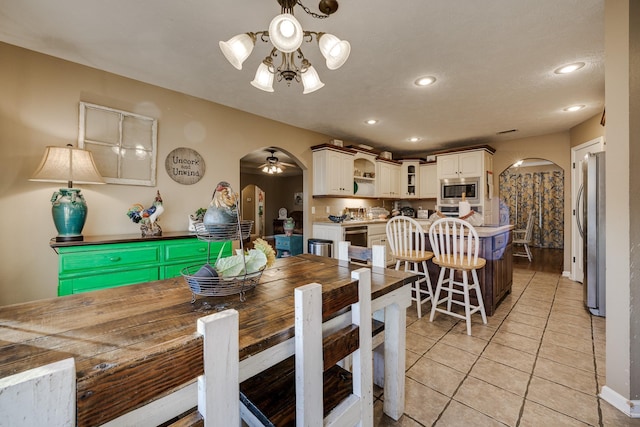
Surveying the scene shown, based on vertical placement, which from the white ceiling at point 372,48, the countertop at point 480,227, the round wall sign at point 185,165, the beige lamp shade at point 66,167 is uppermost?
the white ceiling at point 372,48

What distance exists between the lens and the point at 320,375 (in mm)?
799

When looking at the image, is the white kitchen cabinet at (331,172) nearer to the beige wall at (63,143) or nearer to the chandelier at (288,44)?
the beige wall at (63,143)

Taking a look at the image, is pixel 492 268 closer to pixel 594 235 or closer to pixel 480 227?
pixel 480 227

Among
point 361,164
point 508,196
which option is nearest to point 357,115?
point 361,164

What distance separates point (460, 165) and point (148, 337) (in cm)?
554

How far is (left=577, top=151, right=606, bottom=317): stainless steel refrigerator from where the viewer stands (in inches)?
103

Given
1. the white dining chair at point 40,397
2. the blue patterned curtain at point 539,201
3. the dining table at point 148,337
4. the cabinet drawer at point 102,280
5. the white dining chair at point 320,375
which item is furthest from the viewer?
the blue patterned curtain at point 539,201

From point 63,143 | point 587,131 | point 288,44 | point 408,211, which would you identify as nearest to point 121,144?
point 63,143

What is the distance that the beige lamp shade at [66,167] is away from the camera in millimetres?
2053

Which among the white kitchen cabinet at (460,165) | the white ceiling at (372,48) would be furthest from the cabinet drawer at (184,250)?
the white kitchen cabinet at (460,165)

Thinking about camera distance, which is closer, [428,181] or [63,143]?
[63,143]

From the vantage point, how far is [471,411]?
153 centimetres

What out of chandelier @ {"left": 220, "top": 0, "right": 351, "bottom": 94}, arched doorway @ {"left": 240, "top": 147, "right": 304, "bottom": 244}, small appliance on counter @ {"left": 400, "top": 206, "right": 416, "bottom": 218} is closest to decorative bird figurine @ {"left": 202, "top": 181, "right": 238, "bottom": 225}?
chandelier @ {"left": 220, "top": 0, "right": 351, "bottom": 94}

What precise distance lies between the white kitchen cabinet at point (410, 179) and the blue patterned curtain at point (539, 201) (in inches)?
121
